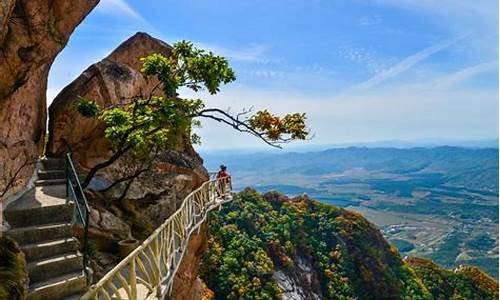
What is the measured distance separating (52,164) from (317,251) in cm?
4388

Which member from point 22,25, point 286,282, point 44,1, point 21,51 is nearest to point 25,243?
point 21,51

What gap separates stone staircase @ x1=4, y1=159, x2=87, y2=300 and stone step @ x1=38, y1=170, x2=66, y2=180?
2.92 meters

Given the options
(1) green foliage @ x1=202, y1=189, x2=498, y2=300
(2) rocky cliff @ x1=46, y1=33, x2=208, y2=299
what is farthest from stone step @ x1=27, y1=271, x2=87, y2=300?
(1) green foliage @ x1=202, y1=189, x2=498, y2=300

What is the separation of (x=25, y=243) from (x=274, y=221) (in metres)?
46.2

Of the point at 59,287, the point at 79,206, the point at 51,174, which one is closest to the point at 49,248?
the point at 59,287

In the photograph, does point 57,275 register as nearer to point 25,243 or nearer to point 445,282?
point 25,243

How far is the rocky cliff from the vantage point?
14.2 meters

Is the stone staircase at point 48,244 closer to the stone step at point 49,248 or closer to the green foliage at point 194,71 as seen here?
the stone step at point 49,248

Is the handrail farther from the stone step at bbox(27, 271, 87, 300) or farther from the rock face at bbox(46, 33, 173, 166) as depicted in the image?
the rock face at bbox(46, 33, 173, 166)

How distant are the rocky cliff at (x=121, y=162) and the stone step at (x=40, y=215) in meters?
3.75

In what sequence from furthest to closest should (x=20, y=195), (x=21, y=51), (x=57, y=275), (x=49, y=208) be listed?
(x=20, y=195)
(x=21, y=51)
(x=49, y=208)
(x=57, y=275)

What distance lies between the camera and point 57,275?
7312 mm

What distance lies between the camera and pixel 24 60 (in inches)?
368

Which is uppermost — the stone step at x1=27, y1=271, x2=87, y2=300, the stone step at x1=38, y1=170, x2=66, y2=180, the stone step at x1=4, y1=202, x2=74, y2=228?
the stone step at x1=38, y1=170, x2=66, y2=180
